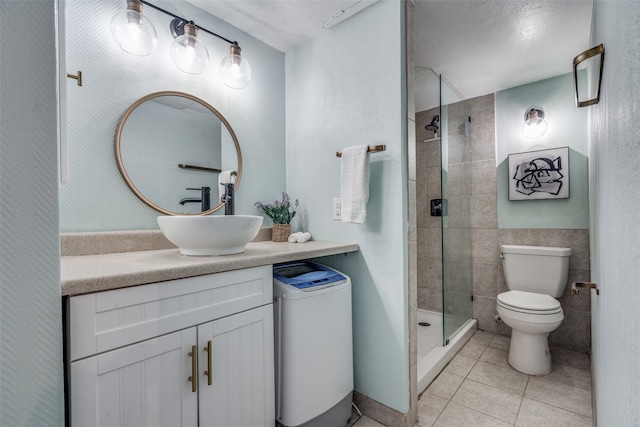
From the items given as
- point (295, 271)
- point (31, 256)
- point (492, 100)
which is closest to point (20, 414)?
point (31, 256)

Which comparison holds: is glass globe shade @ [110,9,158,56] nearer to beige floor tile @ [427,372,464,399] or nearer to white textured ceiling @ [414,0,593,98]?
white textured ceiling @ [414,0,593,98]

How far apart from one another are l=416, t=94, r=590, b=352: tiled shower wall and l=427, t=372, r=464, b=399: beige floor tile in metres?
0.91

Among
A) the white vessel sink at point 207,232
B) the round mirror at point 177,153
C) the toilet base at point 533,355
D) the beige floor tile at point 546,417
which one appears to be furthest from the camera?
the toilet base at point 533,355

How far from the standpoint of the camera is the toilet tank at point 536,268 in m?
2.30

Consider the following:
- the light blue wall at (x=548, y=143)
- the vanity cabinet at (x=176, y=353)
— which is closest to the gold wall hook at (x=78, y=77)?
the vanity cabinet at (x=176, y=353)

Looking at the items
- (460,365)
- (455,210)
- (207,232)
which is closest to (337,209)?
(207,232)

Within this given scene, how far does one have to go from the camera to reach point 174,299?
0.98 metres

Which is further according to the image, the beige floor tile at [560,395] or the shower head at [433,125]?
the shower head at [433,125]

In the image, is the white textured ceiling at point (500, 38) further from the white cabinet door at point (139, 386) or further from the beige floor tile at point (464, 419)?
the beige floor tile at point (464, 419)

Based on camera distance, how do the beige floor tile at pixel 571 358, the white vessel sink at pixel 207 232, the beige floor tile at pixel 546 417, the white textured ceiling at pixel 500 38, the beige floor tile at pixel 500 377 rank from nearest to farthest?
the white vessel sink at pixel 207 232
the beige floor tile at pixel 546 417
the white textured ceiling at pixel 500 38
the beige floor tile at pixel 500 377
the beige floor tile at pixel 571 358

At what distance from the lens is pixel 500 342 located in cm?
255

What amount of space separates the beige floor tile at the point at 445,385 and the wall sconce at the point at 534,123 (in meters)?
2.13

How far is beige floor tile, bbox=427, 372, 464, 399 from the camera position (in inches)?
73.1

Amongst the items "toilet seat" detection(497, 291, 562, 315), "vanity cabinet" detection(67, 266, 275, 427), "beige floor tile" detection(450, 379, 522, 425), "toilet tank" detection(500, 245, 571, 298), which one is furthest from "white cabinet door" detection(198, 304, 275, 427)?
"toilet tank" detection(500, 245, 571, 298)
